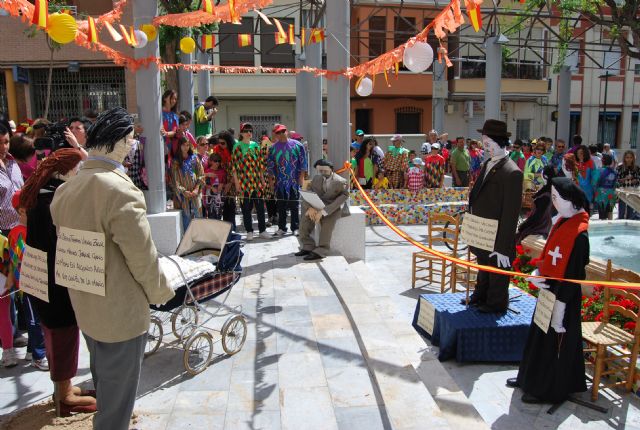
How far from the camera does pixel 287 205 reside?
31.8ft

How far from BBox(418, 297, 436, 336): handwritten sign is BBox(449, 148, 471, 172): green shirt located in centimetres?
875

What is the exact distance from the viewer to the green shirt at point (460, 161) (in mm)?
14077

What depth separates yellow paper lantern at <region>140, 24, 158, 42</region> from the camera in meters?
6.78

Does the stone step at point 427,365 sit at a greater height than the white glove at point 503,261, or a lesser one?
lesser

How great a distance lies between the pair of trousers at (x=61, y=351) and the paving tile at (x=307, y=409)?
1389mm

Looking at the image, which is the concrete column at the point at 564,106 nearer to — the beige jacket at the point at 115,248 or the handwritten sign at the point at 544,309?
the handwritten sign at the point at 544,309

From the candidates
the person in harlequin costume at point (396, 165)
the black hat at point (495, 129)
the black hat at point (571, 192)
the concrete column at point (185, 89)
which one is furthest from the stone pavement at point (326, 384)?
the concrete column at point (185, 89)

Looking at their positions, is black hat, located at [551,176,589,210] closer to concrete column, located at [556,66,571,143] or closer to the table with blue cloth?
the table with blue cloth

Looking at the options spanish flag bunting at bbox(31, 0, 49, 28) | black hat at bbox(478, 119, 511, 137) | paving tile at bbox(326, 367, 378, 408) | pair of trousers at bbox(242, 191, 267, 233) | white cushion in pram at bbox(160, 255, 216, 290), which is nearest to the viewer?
paving tile at bbox(326, 367, 378, 408)

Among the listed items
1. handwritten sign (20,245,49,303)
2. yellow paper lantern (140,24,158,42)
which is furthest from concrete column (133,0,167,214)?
handwritten sign (20,245,49,303)

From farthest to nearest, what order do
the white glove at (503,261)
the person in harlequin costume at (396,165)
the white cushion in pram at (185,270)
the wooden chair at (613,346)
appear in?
the person in harlequin costume at (396,165)
the white glove at (503,261)
the wooden chair at (613,346)
the white cushion in pram at (185,270)

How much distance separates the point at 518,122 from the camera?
28891 mm

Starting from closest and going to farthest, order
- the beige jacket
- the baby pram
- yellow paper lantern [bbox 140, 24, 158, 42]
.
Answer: the beige jacket, the baby pram, yellow paper lantern [bbox 140, 24, 158, 42]

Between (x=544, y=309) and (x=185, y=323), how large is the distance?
293 centimetres
